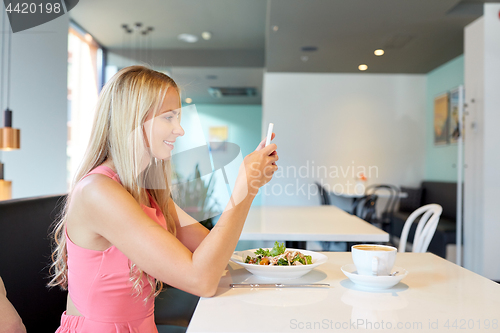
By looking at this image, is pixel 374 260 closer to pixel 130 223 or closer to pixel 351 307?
pixel 351 307

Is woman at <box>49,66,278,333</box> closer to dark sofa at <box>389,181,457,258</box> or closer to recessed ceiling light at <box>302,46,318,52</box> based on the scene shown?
dark sofa at <box>389,181,457,258</box>

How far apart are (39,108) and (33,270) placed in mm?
2970

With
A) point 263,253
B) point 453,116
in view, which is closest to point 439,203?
point 453,116

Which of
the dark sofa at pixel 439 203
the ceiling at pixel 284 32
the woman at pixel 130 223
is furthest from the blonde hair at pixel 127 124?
the dark sofa at pixel 439 203

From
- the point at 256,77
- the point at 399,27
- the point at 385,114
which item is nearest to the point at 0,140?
the point at 399,27

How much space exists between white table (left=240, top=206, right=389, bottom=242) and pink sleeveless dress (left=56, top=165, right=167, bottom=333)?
75 cm

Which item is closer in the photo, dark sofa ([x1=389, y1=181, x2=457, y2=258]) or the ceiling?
the ceiling

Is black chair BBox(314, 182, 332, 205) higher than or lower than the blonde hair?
lower

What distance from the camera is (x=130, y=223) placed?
71 cm

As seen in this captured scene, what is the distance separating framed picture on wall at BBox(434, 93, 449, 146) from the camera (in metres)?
4.73

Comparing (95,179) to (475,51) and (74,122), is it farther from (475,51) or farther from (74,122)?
(74,122)

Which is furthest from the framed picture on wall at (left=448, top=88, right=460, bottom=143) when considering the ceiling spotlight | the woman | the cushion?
the woman

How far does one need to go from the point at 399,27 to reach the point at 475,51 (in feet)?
2.42

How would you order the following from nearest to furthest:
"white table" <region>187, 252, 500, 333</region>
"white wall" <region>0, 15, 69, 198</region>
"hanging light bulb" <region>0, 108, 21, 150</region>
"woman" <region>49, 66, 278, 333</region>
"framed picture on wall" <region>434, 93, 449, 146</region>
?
"white table" <region>187, 252, 500, 333</region> < "woman" <region>49, 66, 278, 333</region> < "hanging light bulb" <region>0, 108, 21, 150</region> < "white wall" <region>0, 15, 69, 198</region> < "framed picture on wall" <region>434, 93, 449, 146</region>
